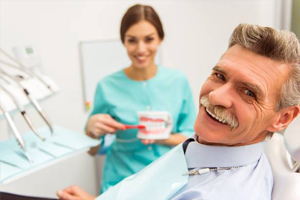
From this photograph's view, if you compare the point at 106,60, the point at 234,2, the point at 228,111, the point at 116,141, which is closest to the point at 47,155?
the point at 116,141

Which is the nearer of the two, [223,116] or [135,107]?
[223,116]

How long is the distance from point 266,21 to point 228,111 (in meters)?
0.87

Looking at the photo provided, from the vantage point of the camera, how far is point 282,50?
2.58ft

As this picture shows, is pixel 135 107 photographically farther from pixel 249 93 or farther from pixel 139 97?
pixel 249 93

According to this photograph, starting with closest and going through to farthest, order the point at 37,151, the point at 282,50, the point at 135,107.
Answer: the point at 282,50 → the point at 37,151 → the point at 135,107

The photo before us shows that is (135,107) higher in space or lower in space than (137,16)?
lower

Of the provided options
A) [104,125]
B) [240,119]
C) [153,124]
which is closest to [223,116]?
[240,119]

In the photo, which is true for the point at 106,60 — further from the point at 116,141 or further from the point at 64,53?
the point at 116,141

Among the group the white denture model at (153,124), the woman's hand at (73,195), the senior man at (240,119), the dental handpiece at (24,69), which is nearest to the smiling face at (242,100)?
the senior man at (240,119)

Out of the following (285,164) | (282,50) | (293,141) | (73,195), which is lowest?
(73,195)

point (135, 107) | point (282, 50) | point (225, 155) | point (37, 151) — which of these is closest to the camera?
point (282, 50)

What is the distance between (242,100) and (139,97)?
2.26 ft

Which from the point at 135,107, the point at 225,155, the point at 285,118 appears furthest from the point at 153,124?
the point at 285,118

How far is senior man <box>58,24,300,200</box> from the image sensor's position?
2.64 feet
